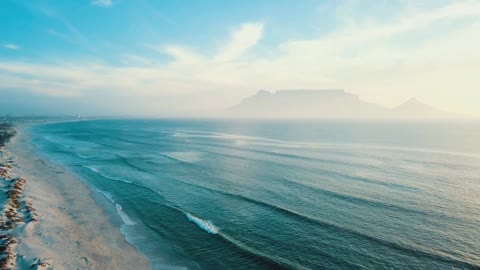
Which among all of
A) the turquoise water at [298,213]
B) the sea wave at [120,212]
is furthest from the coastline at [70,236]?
the turquoise water at [298,213]

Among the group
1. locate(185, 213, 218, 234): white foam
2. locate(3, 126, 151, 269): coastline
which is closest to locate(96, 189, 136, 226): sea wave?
locate(3, 126, 151, 269): coastline

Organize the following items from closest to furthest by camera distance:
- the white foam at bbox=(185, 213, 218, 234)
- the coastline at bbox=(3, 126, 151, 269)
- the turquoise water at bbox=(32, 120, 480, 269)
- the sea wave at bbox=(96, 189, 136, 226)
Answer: the coastline at bbox=(3, 126, 151, 269) → the turquoise water at bbox=(32, 120, 480, 269) → the white foam at bbox=(185, 213, 218, 234) → the sea wave at bbox=(96, 189, 136, 226)

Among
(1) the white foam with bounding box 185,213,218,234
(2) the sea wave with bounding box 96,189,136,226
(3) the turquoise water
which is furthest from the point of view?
(2) the sea wave with bounding box 96,189,136,226

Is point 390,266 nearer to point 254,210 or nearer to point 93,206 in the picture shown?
point 254,210

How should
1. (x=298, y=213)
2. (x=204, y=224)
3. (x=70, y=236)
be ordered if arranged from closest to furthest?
(x=70, y=236) → (x=204, y=224) → (x=298, y=213)

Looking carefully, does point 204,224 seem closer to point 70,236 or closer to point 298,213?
point 298,213

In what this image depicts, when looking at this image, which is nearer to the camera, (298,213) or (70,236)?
(70,236)

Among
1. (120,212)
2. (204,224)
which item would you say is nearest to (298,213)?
(204,224)

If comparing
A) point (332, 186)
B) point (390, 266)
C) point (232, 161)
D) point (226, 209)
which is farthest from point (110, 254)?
point (232, 161)

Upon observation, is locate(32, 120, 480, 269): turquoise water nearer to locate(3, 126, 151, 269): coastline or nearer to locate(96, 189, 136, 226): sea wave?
locate(96, 189, 136, 226): sea wave
